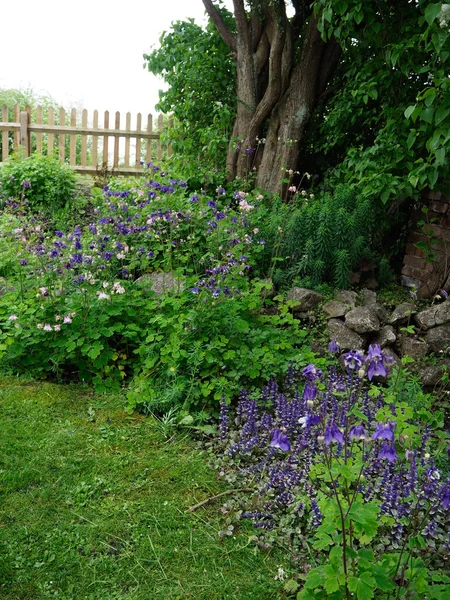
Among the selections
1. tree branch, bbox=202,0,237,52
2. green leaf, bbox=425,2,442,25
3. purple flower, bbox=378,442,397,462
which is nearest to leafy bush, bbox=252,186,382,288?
green leaf, bbox=425,2,442,25

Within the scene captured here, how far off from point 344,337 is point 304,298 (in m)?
0.52

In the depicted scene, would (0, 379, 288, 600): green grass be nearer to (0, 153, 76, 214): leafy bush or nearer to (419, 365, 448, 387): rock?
(419, 365, 448, 387): rock

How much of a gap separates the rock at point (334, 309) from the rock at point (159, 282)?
1.17 m

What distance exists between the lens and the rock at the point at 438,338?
14.4 feet

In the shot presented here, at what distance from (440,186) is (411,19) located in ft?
5.15

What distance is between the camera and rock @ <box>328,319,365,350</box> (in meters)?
4.34

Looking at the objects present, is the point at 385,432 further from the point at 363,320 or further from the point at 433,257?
the point at 433,257

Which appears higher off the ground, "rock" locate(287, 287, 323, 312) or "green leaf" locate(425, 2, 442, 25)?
"green leaf" locate(425, 2, 442, 25)

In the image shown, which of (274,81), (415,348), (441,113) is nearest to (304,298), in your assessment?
(415,348)

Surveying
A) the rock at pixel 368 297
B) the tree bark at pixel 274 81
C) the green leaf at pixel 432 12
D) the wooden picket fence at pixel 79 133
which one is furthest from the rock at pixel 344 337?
the wooden picket fence at pixel 79 133

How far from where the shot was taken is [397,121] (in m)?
5.37

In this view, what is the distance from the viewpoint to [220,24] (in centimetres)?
704

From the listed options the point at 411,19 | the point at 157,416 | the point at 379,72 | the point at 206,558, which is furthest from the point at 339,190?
the point at 206,558

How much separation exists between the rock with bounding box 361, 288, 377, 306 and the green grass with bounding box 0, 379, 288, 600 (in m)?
2.20
